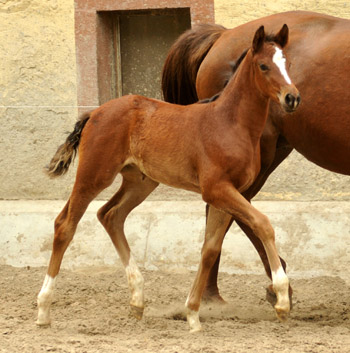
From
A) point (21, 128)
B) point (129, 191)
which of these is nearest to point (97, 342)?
point (129, 191)

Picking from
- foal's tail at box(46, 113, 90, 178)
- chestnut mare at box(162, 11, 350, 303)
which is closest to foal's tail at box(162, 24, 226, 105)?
chestnut mare at box(162, 11, 350, 303)

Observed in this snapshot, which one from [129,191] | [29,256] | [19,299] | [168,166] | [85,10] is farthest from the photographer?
[85,10]

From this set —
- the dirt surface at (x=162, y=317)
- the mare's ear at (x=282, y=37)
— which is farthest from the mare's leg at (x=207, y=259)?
Result: the mare's ear at (x=282, y=37)

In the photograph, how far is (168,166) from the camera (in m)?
4.61

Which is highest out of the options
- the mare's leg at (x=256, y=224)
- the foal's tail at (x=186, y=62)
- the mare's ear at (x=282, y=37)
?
the mare's ear at (x=282, y=37)

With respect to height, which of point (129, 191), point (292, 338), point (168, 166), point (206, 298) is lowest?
point (206, 298)

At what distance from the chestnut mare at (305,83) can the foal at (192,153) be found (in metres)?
0.33

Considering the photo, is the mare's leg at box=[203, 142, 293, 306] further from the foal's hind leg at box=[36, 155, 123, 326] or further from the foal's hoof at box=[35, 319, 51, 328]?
the foal's hoof at box=[35, 319, 51, 328]

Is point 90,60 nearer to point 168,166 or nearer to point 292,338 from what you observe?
point 168,166

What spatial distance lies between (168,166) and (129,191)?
645mm

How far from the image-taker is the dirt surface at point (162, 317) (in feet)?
13.9

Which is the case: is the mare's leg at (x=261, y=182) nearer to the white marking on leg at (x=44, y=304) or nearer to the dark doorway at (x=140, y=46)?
the white marking on leg at (x=44, y=304)

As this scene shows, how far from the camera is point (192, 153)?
452 centimetres

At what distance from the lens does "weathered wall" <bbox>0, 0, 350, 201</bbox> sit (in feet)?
24.2
